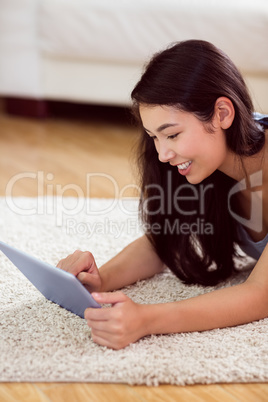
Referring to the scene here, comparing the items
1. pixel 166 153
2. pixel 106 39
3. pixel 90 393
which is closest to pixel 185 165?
pixel 166 153

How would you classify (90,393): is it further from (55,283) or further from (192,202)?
(192,202)

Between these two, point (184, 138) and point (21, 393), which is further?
point (184, 138)

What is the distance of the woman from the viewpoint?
1104mm

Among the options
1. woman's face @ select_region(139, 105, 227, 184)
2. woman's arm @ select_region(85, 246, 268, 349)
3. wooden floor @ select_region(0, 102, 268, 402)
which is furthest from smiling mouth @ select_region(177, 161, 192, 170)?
wooden floor @ select_region(0, 102, 268, 402)

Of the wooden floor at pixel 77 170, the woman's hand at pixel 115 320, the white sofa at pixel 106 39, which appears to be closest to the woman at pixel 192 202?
the woman's hand at pixel 115 320

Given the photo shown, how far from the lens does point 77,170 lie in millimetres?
2311

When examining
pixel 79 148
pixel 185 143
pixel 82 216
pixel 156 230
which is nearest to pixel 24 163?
pixel 79 148

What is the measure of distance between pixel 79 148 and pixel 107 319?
5.38 ft

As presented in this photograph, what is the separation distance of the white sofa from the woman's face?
3.61ft

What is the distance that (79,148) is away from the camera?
261cm

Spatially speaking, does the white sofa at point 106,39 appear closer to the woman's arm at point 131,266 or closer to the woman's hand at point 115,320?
the woman's arm at point 131,266

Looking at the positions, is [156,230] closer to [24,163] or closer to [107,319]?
[107,319]

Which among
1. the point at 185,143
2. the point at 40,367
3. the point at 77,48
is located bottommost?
the point at 40,367

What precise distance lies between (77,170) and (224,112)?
3.92 feet
